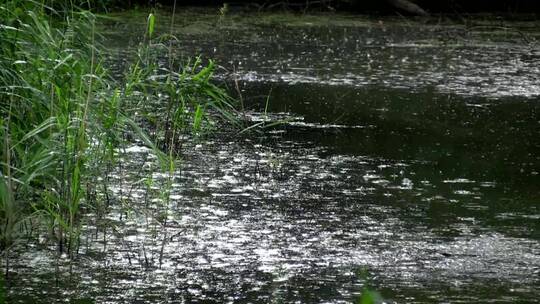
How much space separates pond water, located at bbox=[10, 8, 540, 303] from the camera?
3152 mm

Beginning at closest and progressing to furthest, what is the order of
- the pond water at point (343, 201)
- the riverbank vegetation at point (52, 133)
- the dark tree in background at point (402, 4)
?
the pond water at point (343, 201) → the riverbank vegetation at point (52, 133) → the dark tree in background at point (402, 4)

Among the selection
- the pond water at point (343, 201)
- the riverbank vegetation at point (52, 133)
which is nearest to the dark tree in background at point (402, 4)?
the pond water at point (343, 201)

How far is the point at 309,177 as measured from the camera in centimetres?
450

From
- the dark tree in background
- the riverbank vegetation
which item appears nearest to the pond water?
the riverbank vegetation

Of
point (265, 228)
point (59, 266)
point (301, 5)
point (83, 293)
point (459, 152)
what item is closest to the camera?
point (83, 293)

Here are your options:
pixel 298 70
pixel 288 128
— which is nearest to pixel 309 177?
pixel 288 128

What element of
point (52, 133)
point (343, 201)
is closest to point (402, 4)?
point (343, 201)

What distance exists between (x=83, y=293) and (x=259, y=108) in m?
3.14

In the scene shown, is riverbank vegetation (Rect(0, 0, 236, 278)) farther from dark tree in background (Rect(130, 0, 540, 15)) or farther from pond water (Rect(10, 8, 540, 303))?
dark tree in background (Rect(130, 0, 540, 15))

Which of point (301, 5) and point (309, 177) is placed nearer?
point (309, 177)

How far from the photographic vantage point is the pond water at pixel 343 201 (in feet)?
10.3

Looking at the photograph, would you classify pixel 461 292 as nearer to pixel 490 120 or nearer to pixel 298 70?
pixel 490 120

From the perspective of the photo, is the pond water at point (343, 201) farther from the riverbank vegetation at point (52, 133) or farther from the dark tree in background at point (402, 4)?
the dark tree in background at point (402, 4)

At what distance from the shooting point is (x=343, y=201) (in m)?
4.13
